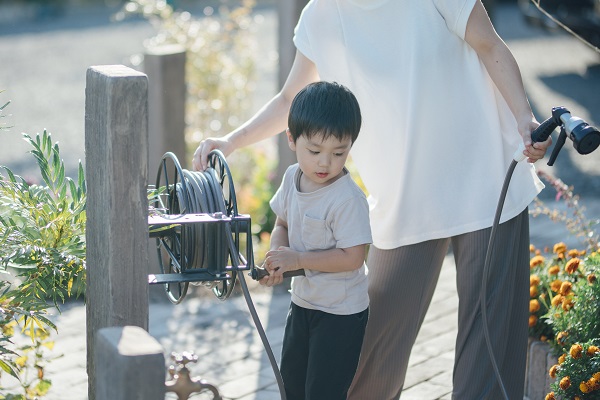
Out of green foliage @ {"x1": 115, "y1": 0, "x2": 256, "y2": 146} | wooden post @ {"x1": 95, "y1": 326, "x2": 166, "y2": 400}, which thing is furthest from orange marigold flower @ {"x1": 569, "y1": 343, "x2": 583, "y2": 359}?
green foliage @ {"x1": 115, "y1": 0, "x2": 256, "y2": 146}

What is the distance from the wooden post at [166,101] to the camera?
532cm

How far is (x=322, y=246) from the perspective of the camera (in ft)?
8.52

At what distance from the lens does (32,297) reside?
2.61m

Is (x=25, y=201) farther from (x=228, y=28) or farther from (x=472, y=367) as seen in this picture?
(x=228, y=28)

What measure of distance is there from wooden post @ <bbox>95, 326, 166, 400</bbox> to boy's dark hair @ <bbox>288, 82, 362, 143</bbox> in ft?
2.54

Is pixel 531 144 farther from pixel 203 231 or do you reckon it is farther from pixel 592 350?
pixel 203 231

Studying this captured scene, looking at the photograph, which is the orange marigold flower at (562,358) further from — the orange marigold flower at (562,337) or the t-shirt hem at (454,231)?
the t-shirt hem at (454,231)

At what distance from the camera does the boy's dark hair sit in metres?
2.47

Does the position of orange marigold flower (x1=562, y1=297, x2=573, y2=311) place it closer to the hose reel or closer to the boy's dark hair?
the boy's dark hair

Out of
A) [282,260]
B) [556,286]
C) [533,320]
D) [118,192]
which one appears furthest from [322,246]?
[533,320]

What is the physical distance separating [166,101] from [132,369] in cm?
358

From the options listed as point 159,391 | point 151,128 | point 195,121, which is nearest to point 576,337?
point 159,391

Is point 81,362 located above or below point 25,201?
below

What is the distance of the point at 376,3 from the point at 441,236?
2.39 ft
